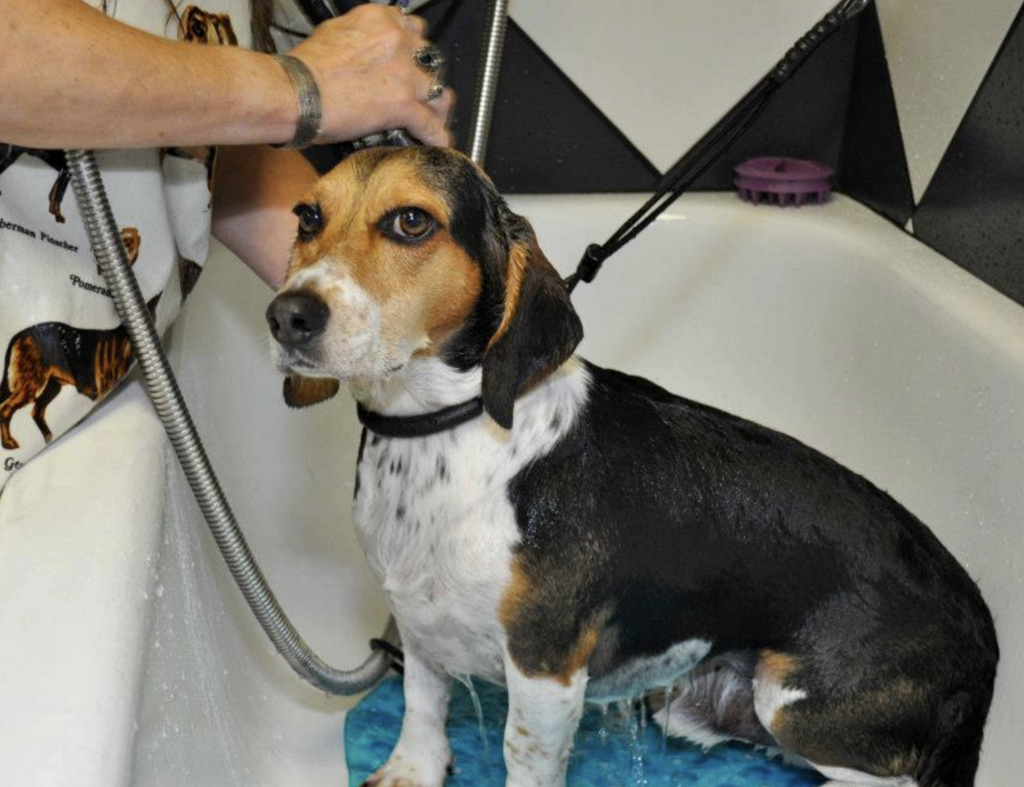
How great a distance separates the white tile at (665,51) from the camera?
7.68 ft

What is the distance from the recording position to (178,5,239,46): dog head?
1457 mm

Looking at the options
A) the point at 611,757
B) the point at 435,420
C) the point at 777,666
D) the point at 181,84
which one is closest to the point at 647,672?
the point at 777,666

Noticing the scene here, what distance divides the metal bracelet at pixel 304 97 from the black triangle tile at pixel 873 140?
1.23m

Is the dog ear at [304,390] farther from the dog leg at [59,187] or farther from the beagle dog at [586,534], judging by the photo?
the dog leg at [59,187]

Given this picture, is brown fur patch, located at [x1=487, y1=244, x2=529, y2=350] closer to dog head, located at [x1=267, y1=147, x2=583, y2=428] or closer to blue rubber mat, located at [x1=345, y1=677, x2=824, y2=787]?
dog head, located at [x1=267, y1=147, x2=583, y2=428]

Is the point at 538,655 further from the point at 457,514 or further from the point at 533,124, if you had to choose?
the point at 533,124

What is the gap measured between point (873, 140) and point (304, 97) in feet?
4.41

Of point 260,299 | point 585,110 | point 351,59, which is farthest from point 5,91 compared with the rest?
point 585,110

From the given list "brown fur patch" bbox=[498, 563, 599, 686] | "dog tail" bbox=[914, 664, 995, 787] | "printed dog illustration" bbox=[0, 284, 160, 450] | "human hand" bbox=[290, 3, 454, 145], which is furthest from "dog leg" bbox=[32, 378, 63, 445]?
"dog tail" bbox=[914, 664, 995, 787]

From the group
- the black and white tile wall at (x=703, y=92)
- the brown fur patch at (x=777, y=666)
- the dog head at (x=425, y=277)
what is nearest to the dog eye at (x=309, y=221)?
the dog head at (x=425, y=277)

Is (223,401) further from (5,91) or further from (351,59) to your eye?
(5,91)

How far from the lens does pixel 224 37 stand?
5.05ft

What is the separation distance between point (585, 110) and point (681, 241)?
30 cm

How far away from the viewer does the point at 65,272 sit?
52.2 inches
